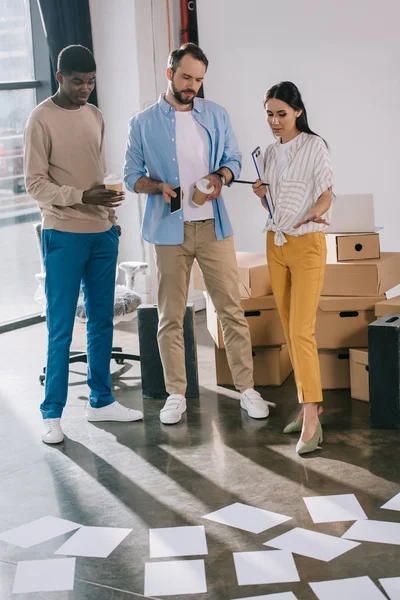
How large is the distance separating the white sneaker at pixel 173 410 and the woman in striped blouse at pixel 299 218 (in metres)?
0.70

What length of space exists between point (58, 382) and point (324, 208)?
4.63 ft

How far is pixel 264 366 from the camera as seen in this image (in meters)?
4.68

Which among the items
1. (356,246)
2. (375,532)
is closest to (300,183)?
(356,246)

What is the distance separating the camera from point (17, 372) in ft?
17.4

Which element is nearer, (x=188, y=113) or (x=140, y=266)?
(x=188, y=113)

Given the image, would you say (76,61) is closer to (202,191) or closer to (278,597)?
(202,191)

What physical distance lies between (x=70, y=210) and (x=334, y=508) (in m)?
1.66

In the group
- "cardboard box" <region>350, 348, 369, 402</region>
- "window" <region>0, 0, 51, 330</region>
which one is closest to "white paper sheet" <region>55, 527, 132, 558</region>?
"cardboard box" <region>350, 348, 369, 402</region>

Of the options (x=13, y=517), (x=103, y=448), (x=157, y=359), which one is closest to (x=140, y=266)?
(x=157, y=359)

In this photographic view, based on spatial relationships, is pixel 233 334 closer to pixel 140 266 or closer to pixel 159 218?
pixel 159 218

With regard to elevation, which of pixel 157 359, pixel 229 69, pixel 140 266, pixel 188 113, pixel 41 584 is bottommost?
pixel 41 584

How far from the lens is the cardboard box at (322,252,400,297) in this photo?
438cm

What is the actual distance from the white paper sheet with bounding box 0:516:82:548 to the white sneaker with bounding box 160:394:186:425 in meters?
1.05

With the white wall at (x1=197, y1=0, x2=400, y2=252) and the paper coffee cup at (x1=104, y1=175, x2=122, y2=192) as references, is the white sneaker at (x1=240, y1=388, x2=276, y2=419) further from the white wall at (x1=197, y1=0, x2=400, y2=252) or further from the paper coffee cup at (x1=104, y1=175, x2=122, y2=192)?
the white wall at (x1=197, y1=0, x2=400, y2=252)
